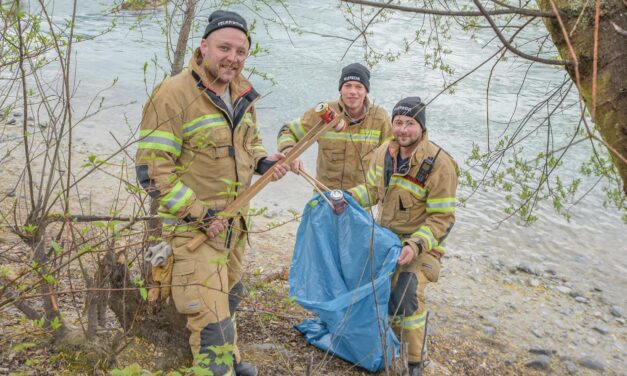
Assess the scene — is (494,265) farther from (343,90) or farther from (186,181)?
(186,181)

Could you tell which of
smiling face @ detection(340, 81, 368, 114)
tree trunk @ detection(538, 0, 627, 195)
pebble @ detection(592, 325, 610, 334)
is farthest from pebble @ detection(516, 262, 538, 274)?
tree trunk @ detection(538, 0, 627, 195)

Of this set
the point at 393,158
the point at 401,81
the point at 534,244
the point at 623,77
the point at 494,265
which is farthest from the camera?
the point at 401,81

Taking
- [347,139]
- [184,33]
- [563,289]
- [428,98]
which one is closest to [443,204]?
[347,139]

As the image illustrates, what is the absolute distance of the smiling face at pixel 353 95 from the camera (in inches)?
193

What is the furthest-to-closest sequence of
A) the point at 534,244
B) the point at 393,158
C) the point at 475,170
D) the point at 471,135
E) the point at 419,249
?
the point at 471,135 < the point at 475,170 < the point at 534,244 < the point at 393,158 < the point at 419,249

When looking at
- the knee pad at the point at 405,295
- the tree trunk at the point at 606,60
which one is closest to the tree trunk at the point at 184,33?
the knee pad at the point at 405,295

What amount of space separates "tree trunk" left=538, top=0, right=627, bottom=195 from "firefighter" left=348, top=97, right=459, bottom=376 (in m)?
2.22

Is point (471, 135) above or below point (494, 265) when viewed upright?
above

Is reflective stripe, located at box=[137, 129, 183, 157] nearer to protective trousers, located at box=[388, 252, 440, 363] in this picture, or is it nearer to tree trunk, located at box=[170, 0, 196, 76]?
tree trunk, located at box=[170, 0, 196, 76]

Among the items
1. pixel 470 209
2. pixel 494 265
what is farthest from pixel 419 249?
pixel 470 209

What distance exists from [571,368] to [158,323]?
345 cm

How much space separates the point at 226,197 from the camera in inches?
136

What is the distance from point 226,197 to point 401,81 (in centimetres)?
1035

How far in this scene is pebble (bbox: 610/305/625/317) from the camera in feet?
22.2
